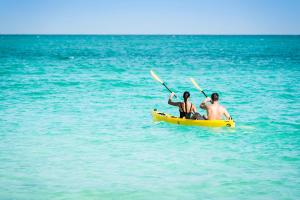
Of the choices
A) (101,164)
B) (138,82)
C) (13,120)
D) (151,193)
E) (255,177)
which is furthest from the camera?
(138,82)

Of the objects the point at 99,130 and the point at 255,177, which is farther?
the point at 99,130

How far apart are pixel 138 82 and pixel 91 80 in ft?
10.4

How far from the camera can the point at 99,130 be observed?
44.7ft

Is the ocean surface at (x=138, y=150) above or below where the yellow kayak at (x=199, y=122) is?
below

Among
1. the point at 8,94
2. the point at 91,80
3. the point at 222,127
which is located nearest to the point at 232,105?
the point at 222,127

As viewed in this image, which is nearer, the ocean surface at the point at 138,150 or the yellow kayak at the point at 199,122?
the ocean surface at the point at 138,150

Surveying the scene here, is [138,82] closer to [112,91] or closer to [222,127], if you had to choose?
[112,91]

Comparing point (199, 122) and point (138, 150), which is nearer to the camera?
point (138, 150)

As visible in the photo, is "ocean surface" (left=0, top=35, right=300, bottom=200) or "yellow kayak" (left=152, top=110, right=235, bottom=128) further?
"yellow kayak" (left=152, top=110, right=235, bottom=128)

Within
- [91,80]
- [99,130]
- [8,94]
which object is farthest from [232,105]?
[91,80]

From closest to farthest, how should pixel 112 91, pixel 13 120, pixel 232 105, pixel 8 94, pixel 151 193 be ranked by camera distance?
pixel 151 193
pixel 13 120
pixel 232 105
pixel 8 94
pixel 112 91

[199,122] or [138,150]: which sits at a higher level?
[199,122]

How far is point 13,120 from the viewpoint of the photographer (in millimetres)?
14930

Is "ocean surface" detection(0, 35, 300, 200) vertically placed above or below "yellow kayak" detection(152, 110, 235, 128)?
below
